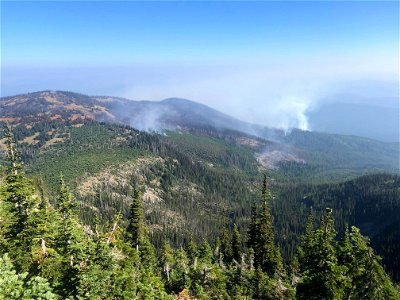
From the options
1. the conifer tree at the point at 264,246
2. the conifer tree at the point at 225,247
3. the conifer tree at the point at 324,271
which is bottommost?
the conifer tree at the point at 225,247

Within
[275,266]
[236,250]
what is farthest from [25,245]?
[236,250]

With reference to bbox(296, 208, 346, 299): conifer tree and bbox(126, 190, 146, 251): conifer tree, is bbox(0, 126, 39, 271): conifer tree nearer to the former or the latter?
bbox(296, 208, 346, 299): conifer tree

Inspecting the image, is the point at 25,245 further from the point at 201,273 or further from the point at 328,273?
the point at 328,273

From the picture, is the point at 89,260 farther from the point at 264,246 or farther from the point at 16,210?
the point at 264,246

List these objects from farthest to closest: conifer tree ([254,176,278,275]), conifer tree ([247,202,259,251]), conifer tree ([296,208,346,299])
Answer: conifer tree ([247,202,259,251]) → conifer tree ([254,176,278,275]) → conifer tree ([296,208,346,299])

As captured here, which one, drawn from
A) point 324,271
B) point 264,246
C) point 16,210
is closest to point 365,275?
point 324,271

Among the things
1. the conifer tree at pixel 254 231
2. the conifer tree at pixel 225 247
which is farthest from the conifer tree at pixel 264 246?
the conifer tree at pixel 225 247

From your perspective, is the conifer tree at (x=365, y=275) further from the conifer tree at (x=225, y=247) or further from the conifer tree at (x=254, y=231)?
the conifer tree at (x=225, y=247)

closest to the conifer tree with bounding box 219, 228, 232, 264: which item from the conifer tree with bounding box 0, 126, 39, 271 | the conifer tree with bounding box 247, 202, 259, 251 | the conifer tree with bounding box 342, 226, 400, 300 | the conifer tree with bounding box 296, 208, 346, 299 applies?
the conifer tree with bounding box 247, 202, 259, 251

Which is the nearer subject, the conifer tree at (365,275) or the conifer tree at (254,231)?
the conifer tree at (365,275)

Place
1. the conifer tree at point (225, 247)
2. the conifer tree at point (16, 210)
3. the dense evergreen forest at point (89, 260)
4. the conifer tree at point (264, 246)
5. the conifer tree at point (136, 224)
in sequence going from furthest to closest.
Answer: the conifer tree at point (225, 247), the conifer tree at point (264, 246), the conifer tree at point (136, 224), the conifer tree at point (16, 210), the dense evergreen forest at point (89, 260)

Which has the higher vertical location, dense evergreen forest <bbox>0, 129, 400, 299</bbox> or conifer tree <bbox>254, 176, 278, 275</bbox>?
dense evergreen forest <bbox>0, 129, 400, 299</bbox>

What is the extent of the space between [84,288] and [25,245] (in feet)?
55.3

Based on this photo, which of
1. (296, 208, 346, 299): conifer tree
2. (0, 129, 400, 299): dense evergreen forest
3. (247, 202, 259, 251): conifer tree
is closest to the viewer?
Answer: (0, 129, 400, 299): dense evergreen forest
